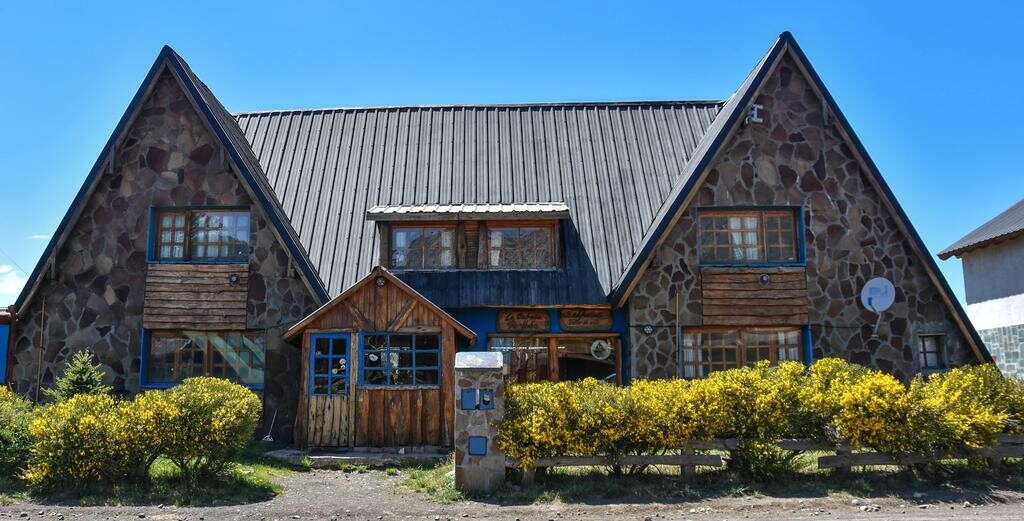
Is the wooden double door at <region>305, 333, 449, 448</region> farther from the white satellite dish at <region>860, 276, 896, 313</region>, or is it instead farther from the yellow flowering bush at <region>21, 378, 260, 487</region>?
the white satellite dish at <region>860, 276, 896, 313</region>

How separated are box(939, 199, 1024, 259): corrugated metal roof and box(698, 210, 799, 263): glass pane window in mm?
9362

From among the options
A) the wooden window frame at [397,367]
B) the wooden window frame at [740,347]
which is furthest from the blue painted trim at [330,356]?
the wooden window frame at [740,347]

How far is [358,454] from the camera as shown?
14.2 m

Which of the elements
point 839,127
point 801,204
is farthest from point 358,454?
point 839,127

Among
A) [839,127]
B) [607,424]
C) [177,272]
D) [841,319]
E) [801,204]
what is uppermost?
[839,127]

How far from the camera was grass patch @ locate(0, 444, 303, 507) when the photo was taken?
1060 centimetres

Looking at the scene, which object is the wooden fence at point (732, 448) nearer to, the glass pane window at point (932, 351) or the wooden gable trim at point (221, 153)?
the glass pane window at point (932, 351)

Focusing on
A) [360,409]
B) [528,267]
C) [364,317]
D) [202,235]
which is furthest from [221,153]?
[528,267]

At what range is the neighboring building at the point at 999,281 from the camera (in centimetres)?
2275

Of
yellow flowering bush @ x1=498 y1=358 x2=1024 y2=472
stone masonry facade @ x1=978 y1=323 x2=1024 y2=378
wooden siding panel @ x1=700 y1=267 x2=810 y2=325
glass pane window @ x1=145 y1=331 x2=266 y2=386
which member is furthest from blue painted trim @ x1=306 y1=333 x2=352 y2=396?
stone masonry facade @ x1=978 y1=323 x2=1024 y2=378

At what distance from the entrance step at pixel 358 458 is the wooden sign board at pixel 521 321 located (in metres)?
3.18

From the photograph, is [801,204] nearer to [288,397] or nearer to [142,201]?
[288,397]

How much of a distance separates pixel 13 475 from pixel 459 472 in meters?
6.39

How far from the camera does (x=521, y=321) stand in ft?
54.0
